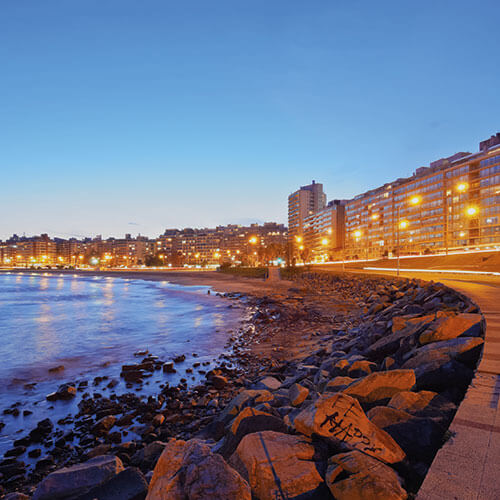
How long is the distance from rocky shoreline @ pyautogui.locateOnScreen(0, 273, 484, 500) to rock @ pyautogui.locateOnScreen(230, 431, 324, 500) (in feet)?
0.04

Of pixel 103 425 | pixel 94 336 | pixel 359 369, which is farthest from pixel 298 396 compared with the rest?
pixel 94 336

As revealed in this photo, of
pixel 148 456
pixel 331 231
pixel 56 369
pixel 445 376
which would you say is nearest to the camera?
pixel 445 376

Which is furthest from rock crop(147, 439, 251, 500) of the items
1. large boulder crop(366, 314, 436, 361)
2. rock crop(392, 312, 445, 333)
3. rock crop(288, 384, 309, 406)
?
rock crop(392, 312, 445, 333)

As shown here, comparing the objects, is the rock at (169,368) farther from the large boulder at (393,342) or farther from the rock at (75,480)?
the rock at (75,480)

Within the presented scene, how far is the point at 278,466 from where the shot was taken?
3.29 m

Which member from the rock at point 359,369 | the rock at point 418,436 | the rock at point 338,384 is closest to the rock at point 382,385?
the rock at point 338,384

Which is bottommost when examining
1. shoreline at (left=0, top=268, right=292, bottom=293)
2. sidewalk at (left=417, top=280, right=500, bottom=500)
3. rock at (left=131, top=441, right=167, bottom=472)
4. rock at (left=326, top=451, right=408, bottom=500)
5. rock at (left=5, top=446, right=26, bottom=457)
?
shoreline at (left=0, top=268, right=292, bottom=293)

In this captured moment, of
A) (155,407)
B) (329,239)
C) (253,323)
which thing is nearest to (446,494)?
(155,407)

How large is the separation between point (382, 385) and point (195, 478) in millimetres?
3119

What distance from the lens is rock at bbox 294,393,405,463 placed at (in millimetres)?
3205

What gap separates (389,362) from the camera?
6613mm

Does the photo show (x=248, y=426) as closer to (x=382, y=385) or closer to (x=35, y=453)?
(x=382, y=385)

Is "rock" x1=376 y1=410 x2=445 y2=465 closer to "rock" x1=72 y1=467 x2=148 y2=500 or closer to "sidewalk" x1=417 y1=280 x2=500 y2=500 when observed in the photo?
"sidewalk" x1=417 y1=280 x2=500 y2=500

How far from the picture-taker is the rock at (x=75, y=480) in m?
3.99
